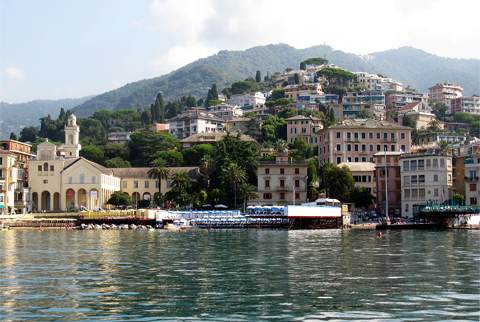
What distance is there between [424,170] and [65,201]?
59.8 metres

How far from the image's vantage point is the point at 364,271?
3759cm

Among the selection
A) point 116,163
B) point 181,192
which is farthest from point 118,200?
point 116,163

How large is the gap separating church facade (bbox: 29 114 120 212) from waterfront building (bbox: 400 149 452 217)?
49835 mm

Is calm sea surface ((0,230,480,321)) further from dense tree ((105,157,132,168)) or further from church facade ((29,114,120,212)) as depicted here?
dense tree ((105,157,132,168))

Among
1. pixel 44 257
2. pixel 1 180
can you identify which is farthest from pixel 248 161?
pixel 44 257

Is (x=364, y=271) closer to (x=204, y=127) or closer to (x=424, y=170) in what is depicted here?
(x=424, y=170)

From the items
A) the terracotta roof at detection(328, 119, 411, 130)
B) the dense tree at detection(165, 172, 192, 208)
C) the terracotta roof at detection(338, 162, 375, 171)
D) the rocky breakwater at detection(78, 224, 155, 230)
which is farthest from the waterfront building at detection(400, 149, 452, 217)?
the rocky breakwater at detection(78, 224, 155, 230)

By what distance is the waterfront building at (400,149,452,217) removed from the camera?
337ft

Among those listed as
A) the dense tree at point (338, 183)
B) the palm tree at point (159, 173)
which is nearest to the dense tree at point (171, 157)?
the palm tree at point (159, 173)

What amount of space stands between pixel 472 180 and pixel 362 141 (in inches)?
1161

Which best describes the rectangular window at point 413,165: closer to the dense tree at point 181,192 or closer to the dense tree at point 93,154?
the dense tree at point 181,192

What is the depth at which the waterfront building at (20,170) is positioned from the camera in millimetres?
122500

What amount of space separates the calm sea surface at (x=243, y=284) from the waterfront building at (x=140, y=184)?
7484cm

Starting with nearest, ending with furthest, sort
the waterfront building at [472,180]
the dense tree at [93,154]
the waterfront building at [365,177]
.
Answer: the waterfront building at [472,180] < the waterfront building at [365,177] < the dense tree at [93,154]
